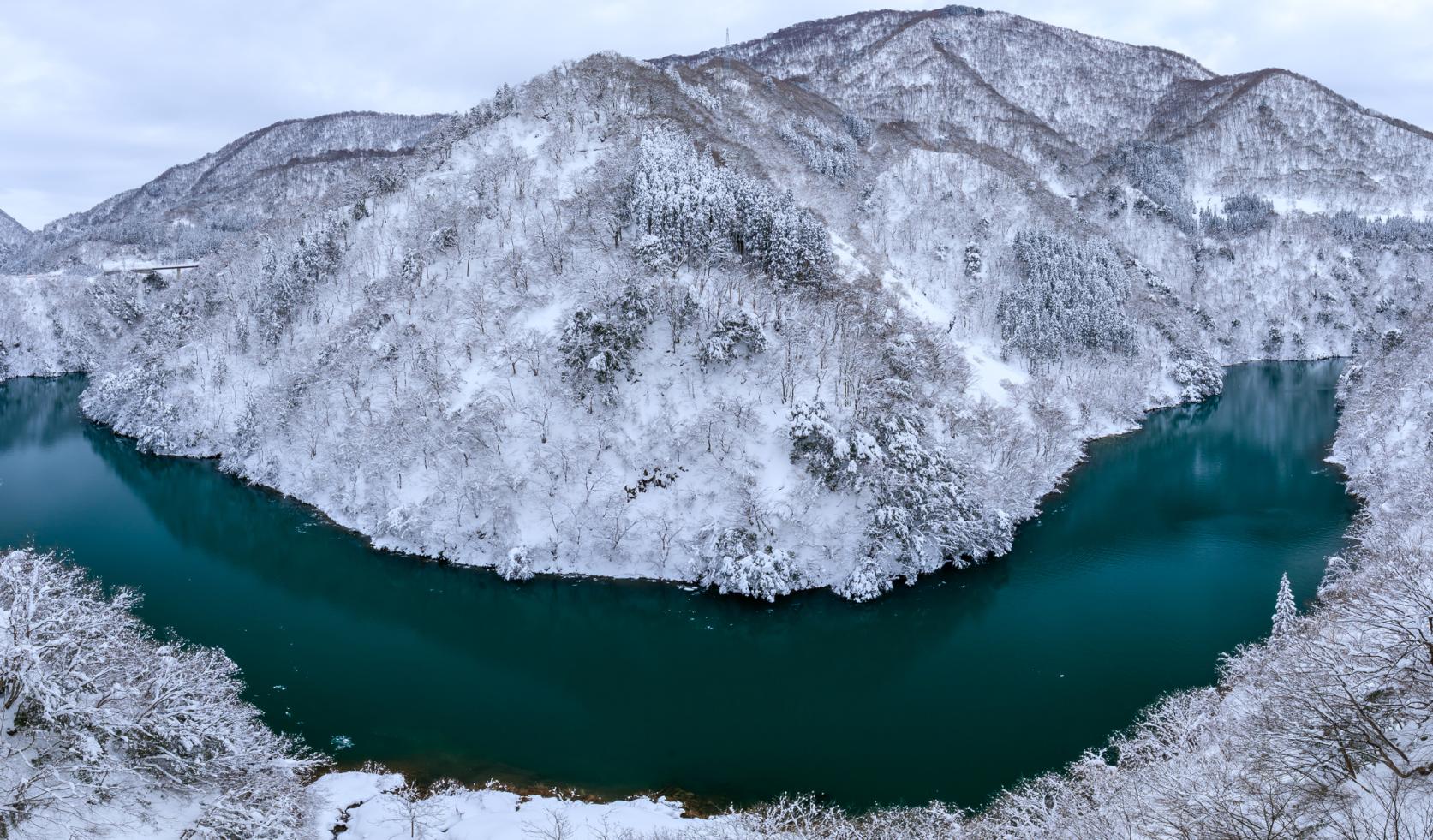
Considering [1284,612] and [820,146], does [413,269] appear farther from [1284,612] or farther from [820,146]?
[820,146]

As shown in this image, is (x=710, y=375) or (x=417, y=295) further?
(x=417, y=295)

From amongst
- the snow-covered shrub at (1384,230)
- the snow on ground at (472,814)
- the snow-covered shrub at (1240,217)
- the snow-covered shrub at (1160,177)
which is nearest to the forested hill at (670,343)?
the snow-covered shrub at (1160,177)

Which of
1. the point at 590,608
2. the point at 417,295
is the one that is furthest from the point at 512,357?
the point at 590,608

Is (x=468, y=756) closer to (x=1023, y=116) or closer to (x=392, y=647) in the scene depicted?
(x=392, y=647)

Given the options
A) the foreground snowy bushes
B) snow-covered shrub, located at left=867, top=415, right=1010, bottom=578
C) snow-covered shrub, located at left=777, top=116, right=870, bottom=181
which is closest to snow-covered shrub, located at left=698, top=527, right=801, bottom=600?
snow-covered shrub, located at left=867, top=415, right=1010, bottom=578

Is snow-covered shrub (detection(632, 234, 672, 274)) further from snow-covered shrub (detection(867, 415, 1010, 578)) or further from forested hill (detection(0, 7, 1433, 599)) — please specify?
snow-covered shrub (detection(867, 415, 1010, 578))

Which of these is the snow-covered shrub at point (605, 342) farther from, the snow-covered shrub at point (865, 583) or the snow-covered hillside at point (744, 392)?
the snow-covered shrub at point (865, 583)

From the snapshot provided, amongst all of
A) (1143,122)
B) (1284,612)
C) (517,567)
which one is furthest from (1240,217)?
(517,567)
